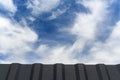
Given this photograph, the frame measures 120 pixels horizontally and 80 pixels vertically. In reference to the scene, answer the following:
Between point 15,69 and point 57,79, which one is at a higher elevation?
point 15,69

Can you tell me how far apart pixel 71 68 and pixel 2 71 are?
104 inches

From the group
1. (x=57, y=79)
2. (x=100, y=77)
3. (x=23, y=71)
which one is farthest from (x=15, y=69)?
(x=100, y=77)

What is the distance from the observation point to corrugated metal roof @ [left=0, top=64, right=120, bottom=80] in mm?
7672

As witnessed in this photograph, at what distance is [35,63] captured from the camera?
857 cm

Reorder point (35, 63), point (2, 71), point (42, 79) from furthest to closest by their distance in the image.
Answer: point (35, 63) < point (2, 71) < point (42, 79)

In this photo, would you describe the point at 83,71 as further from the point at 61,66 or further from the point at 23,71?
the point at 23,71

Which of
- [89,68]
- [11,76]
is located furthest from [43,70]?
[89,68]

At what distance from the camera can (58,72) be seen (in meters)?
7.95

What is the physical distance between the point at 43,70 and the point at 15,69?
106 cm

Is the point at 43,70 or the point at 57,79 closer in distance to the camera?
the point at 57,79

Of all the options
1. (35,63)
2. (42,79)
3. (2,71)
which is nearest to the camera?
(42,79)

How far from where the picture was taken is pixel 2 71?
8.02 metres

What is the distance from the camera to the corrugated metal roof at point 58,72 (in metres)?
7.67

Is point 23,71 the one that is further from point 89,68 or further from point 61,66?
point 89,68
